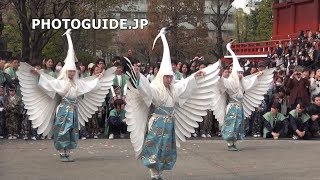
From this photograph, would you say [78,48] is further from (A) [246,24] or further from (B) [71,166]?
(B) [71,166]

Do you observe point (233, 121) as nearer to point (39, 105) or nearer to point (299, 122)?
point (299, 122)

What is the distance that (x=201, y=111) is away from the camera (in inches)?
354

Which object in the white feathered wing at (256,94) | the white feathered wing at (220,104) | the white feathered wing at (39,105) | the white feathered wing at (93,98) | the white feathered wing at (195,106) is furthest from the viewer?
the white feathered wing at (256,94)

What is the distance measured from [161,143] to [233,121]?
3.71 metres

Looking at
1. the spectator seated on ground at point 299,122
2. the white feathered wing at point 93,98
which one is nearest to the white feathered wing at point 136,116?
the white feathered wing at point 93,98

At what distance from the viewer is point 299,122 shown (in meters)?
14.1

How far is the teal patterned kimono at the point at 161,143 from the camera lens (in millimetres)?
8086

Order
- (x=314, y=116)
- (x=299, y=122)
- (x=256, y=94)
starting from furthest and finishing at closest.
Result: (x=314, y=116)
(x=299, y=122)
(x=256, y=94)

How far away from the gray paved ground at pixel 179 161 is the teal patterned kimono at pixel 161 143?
662mm

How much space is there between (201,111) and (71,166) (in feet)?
7.49

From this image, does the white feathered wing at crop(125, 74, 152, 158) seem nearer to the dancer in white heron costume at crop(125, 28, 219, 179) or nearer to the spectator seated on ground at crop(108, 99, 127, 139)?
the dancer in white heron costume at crop(125, 28, 219, 179)

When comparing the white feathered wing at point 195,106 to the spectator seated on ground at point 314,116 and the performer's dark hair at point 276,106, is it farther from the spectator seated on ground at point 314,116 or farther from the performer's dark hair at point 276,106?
the spectator seated on ground at point 314,116

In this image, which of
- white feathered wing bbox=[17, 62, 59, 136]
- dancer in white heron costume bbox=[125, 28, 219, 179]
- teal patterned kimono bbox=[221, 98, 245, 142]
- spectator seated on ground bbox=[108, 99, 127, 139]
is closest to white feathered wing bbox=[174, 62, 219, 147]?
dancer in white heron costume bbox=[125, 28, 219, 179]

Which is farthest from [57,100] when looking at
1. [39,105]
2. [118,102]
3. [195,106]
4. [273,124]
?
[273,124]
